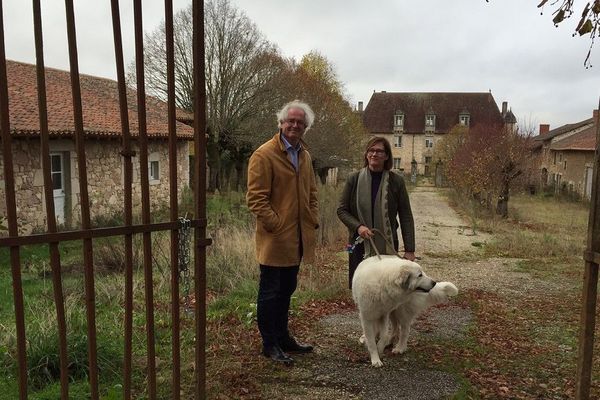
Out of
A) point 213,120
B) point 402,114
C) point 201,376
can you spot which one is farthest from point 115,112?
point 402,114

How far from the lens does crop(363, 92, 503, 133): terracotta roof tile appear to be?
5403 centimetres

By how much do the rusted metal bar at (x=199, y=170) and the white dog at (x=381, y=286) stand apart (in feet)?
5.40

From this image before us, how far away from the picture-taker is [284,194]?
4.16m

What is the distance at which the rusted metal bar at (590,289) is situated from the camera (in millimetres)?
2594

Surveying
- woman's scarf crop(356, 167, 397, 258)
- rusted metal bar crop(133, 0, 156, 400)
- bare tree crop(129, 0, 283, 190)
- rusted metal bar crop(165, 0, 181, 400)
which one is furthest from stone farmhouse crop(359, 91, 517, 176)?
rusted metal bar crop(133, 0, 156, 400)

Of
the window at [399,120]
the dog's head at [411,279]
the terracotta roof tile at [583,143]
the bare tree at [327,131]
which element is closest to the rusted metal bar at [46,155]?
the dog's head at [411,279]

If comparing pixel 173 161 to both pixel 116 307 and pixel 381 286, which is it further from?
pixel 116 307

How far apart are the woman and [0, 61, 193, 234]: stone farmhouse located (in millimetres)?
8726

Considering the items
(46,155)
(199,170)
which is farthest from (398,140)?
(46,155)

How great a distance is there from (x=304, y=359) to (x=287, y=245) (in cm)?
118

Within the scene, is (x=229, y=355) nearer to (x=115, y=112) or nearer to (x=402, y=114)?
(x=115, y=112)

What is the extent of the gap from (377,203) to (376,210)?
2.7 inches

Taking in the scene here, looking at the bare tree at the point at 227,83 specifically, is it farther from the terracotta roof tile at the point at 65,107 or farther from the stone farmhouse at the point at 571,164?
the stone farmhouse at the point at 571,164

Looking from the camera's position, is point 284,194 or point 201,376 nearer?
point 201,376
